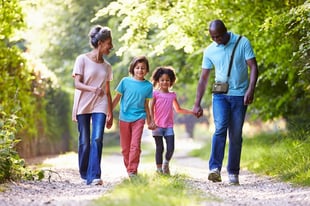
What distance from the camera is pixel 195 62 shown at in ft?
62.4

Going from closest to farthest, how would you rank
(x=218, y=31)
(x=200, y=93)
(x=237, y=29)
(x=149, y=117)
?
(x=218, y=31) < (x=200, y=93) < (x=149, y=117) < (x=237, y=29)

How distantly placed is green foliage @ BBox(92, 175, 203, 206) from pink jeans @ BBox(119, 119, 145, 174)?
1.33 meters

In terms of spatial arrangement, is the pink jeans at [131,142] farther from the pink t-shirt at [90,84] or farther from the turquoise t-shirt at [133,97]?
the pink t-shirt at [90,84]

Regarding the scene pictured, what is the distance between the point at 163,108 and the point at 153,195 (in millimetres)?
4214

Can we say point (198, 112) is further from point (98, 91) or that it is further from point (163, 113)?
point (98, 91)

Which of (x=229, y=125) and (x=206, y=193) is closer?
(x=206, y=193)

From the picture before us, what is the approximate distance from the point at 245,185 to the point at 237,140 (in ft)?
1.88

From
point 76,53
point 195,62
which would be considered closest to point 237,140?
point 195,62

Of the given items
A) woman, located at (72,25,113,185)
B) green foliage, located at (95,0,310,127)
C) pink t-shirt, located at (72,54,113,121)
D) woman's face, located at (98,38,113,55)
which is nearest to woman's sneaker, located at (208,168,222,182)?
woman, located at (72,25,113,185)

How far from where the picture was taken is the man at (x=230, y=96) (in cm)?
887

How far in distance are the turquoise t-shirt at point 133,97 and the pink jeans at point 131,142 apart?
76mm

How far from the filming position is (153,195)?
5.81 meters

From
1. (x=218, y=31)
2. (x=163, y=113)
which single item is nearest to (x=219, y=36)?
(x=218, y=31)

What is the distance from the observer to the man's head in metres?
8.79
